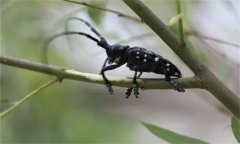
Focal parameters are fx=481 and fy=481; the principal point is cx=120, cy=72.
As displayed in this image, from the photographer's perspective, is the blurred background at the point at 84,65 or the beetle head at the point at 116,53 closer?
the beetle head at the point at 116,53

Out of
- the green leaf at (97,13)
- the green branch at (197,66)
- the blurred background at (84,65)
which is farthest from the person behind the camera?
the blurred background at (84,65)

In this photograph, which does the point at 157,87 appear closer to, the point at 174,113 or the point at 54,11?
the point at 54,11

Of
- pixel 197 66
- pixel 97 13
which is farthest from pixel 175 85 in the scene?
pixel 97 13

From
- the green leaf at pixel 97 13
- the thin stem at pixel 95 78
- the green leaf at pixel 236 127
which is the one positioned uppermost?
the green leaf at pixel 97 13

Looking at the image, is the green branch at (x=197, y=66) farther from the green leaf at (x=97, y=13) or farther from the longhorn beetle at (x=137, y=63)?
the green leaf at (x=97, y=13)

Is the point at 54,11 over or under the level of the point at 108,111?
over

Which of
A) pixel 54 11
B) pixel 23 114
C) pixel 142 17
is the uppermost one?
pixel 54 11

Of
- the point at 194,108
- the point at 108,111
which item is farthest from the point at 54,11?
the point at 194,108

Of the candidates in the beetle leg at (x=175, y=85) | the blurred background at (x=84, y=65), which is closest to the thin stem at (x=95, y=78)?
the beetle leg at (x=175, y=85)

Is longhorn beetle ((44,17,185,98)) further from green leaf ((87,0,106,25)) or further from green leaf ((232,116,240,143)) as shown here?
green leaf ((87,0,106,25))
